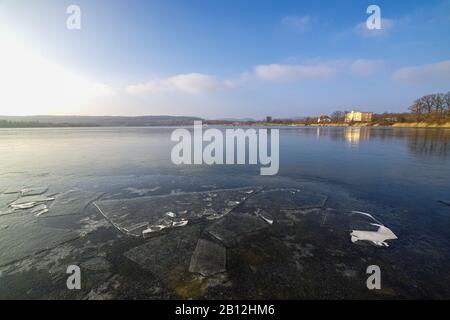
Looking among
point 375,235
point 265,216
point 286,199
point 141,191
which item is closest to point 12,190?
point 141,191

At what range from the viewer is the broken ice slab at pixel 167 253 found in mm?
2439

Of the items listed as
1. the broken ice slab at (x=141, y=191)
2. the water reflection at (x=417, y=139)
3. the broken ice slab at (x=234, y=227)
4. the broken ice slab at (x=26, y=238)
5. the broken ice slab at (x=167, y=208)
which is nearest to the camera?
the broken ice slab at (x=26, y=238)

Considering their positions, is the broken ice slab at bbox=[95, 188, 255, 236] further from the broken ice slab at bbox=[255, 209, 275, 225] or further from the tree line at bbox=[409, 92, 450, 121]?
the tree line at bbox=[409, 92, 450, 121]

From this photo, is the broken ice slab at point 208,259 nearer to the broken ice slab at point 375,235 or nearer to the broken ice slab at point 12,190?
the broken ice slab at point 375,235

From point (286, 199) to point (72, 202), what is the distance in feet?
16.7

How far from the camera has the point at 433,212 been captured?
4.06 m

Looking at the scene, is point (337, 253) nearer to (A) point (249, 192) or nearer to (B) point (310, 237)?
(B) point (310, 237)

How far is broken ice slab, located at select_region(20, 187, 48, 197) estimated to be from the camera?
5149 millimetres

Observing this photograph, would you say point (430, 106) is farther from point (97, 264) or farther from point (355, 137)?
point (97, 264)

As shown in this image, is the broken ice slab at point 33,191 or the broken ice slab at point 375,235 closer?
the broken ice slab at point 375,235

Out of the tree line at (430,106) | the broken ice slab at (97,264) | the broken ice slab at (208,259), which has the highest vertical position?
the tree line at (430,106)

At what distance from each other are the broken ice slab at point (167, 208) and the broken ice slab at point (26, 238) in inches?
30.5

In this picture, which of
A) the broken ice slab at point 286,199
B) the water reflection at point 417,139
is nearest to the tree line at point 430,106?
the water reflection at point 417,139

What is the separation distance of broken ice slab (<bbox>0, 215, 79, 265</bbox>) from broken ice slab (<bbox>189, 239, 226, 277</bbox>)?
2.07m
